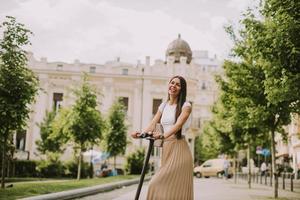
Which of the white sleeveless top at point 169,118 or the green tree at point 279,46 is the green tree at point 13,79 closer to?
the green tree at point 279,46

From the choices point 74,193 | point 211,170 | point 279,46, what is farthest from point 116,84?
point 279,46

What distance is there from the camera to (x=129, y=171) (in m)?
36.9

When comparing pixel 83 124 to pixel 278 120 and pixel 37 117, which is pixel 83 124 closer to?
pixel 278 120

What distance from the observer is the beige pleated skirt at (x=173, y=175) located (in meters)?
4.99

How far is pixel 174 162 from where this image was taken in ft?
16.7

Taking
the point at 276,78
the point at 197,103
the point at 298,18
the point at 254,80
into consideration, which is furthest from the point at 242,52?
the point at 197,103

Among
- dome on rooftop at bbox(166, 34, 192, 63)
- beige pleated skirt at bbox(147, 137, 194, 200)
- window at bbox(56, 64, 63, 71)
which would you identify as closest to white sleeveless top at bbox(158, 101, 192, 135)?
beige pleated skirt at bbox(147, 137, 194, 200)

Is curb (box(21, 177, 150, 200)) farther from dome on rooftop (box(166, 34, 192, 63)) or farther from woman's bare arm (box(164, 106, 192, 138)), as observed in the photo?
dome on rooftop (box(166, 34, 192, 63))

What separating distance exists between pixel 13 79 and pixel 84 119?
10.9 meters

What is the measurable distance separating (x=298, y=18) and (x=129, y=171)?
2764 cm

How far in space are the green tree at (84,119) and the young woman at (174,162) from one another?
64.5ft

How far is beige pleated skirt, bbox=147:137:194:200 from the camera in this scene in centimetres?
499

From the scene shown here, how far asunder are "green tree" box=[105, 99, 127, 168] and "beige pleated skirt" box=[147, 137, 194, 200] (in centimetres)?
3086

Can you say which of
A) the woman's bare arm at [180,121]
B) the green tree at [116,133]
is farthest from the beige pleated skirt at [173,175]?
the green tree at [116,133]
